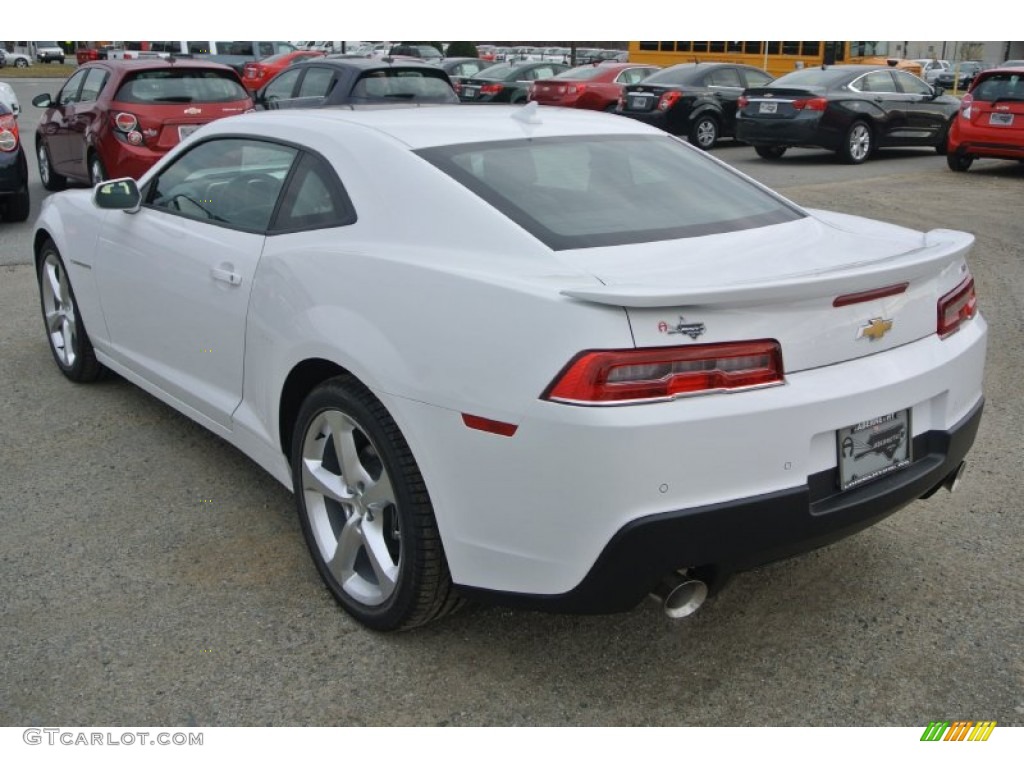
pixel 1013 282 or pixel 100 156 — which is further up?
pixel 100 156

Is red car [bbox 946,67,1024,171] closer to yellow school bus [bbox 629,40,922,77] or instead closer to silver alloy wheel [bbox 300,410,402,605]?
yellow school bus [bbox 629,40,922,77]

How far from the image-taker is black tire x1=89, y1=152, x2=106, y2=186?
10981 mm

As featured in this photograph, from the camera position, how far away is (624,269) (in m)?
2.69

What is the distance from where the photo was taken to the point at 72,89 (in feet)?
39.0

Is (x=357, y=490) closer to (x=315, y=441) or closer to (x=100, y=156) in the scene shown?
(x=315, y=441)

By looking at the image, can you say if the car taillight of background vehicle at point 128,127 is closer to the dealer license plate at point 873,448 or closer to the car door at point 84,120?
the car door at point 84,120

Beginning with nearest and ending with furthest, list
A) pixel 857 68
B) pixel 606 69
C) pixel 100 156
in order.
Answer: pixel 100 156
pixel 857 68
pixel 606 69

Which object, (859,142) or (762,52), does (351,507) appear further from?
(762,52)

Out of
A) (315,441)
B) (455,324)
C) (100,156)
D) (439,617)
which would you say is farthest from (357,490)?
(100,156)

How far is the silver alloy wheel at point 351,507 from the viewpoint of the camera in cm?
303

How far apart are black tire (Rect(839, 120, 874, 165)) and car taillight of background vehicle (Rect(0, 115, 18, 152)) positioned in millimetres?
11187

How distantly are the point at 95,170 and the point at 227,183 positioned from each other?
320 inches

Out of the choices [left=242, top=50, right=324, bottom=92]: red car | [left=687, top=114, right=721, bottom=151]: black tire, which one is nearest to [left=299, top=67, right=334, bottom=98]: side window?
[left=687, top=114, right=721, bottom=151]: black tire

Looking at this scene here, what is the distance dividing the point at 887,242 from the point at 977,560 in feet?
3.88
